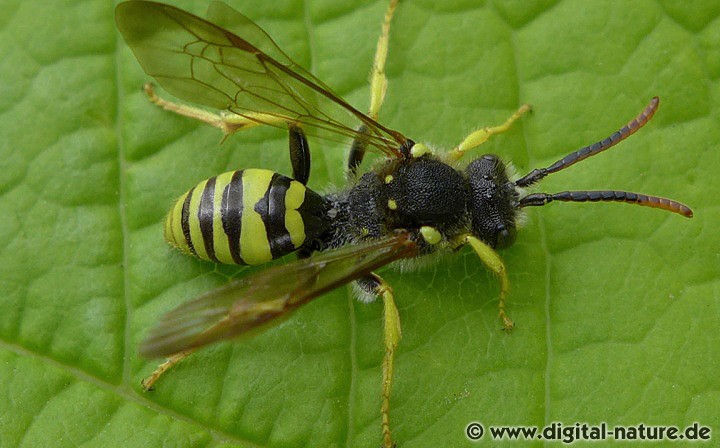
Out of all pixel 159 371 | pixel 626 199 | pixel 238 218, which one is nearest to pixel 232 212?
pixel 238 218

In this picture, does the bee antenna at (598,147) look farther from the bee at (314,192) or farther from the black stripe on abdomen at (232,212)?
the black stripe on abdomen at (232,212)

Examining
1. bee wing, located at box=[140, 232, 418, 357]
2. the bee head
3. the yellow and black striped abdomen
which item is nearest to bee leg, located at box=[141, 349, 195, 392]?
the yellow and black striped abdomen

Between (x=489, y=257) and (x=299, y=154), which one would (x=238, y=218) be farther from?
(x=489, y=257)

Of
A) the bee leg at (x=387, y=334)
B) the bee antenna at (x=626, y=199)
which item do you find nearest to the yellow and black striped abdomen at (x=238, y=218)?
the bee leg at (x=387, y=334)

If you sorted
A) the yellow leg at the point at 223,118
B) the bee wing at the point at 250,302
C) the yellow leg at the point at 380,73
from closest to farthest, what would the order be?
the bee wing at the point at 250,302
the yellow leg at the point at 223,118
the yellow leg at the point at 380,73

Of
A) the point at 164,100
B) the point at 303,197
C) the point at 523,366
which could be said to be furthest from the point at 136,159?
the point at 523,366

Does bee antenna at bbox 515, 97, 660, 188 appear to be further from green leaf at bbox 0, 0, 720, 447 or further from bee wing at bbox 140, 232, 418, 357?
bee wing at bbox 140, 232, 418, 357

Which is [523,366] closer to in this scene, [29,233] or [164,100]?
[164,100]
